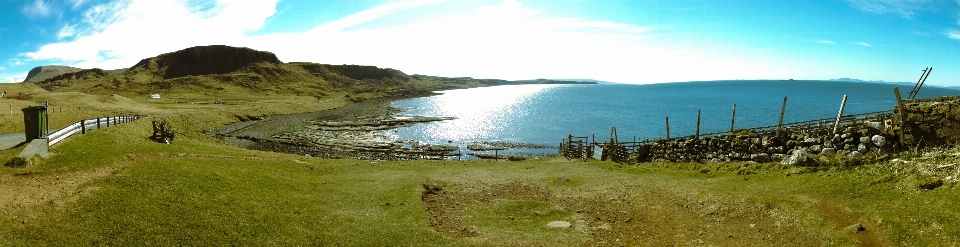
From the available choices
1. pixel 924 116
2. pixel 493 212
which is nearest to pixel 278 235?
pixel 493 212

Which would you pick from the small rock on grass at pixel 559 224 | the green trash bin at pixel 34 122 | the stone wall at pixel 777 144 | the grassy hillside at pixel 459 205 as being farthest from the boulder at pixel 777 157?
the green trash bin at pixel 34 122

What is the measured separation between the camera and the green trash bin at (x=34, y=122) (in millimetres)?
23984

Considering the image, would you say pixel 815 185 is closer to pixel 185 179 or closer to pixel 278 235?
pixel 278 235

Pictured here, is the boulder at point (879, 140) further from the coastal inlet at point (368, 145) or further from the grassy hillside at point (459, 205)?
the coastal inlet at point (368, 145)

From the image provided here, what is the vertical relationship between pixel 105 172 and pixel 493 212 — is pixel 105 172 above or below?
above

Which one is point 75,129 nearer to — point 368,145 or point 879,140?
point 368,145

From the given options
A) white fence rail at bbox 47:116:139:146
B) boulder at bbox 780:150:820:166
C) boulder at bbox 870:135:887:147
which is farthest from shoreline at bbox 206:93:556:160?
boulder at bbox 870:135:887:147

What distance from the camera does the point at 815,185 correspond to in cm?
1988

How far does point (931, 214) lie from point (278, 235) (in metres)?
22.1

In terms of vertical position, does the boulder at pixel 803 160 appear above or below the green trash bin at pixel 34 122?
below

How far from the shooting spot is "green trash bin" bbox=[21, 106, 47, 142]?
24.0m

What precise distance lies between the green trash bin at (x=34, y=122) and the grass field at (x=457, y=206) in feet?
5.35

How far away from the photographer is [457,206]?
23.4 metres

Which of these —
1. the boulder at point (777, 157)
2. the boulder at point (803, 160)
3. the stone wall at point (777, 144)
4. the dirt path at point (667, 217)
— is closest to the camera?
the dirt path at point (667, 217)
